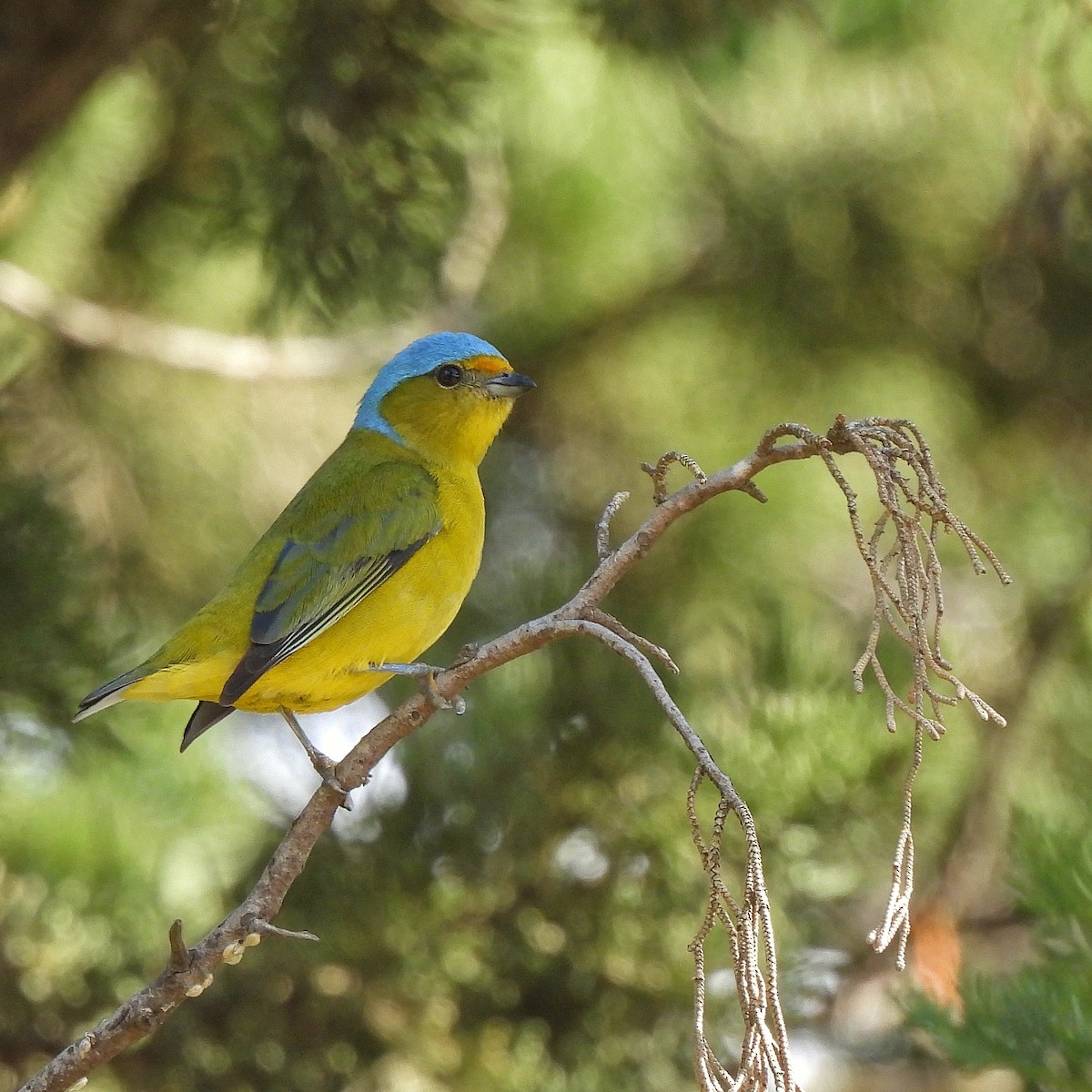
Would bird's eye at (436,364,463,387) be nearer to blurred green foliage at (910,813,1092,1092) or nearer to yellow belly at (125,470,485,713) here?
yellow belly at (125,470,485,713)

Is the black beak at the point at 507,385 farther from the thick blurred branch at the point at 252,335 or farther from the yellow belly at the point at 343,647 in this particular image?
the yellow belly at the point at 343,647

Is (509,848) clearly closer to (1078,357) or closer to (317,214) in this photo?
(317,214)

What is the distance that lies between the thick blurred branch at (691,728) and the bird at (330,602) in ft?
A: 2.99

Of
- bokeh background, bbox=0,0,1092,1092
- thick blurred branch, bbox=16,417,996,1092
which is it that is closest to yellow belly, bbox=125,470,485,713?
bokeh background, bbox=0,0,1092,1092

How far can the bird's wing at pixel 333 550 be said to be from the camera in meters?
2.79

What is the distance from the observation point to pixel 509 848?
9.77 ft

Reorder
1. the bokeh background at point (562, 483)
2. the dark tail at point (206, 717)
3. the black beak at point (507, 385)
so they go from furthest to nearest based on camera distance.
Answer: the black beak at point (507, 385), the bokeh background at point (562, 483), the dark tail at point (206, 717)

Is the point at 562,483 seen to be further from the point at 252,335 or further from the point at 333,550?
the point at 333,550

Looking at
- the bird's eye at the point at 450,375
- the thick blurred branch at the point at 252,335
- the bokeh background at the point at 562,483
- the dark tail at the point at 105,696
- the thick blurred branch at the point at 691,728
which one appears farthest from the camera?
the thick blurred branch at the point at 252,335

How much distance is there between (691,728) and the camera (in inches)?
61.7

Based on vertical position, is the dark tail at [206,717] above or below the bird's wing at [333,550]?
below

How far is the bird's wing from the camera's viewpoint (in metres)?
2.79

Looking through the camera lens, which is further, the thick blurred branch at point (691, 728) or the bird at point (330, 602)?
the bird at point (330, 602)

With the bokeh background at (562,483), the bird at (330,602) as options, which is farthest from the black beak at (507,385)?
the bokeh background at (562,483)
